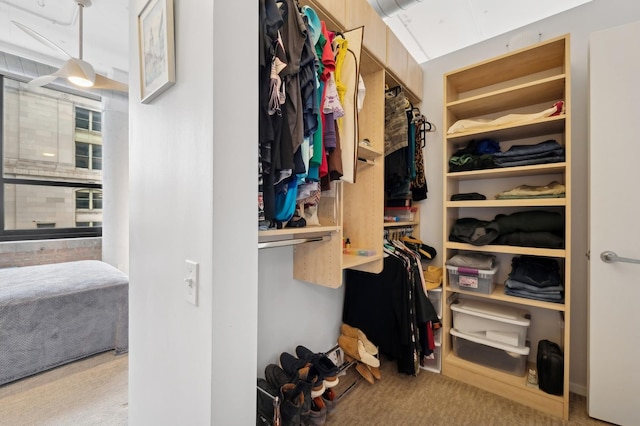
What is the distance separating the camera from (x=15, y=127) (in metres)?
3.50

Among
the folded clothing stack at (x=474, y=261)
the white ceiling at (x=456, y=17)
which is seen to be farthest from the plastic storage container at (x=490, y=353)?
the white ceiling at (x=456, y=17)

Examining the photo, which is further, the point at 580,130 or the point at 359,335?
the point at 359,335

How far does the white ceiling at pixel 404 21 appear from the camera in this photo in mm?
2016

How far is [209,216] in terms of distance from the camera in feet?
2.33

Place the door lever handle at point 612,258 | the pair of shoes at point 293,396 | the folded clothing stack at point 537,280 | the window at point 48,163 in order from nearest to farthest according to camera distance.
A: the pair of shoes at point 293,396 < the door lever handle at point 612,258 < the folded clothing stack at point 537,280 < the window at point 48,163

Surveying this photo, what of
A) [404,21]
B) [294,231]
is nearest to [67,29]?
[404,21]

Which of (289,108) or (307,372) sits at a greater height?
(289,108)

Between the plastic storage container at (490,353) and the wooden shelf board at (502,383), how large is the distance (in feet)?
0.12

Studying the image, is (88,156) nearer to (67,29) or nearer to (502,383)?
(67,29)

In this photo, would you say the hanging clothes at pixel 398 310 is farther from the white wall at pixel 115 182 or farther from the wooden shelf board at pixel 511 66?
the white wall at pixel 115 182

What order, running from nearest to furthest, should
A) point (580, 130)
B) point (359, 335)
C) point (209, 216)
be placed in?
point (209, 216) → point (580, 130) → point (359, 335)

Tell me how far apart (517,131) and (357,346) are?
75.1 inches

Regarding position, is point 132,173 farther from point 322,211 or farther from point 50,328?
point 50,328

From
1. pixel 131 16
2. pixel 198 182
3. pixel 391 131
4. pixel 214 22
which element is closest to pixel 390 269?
pixel 391 131
